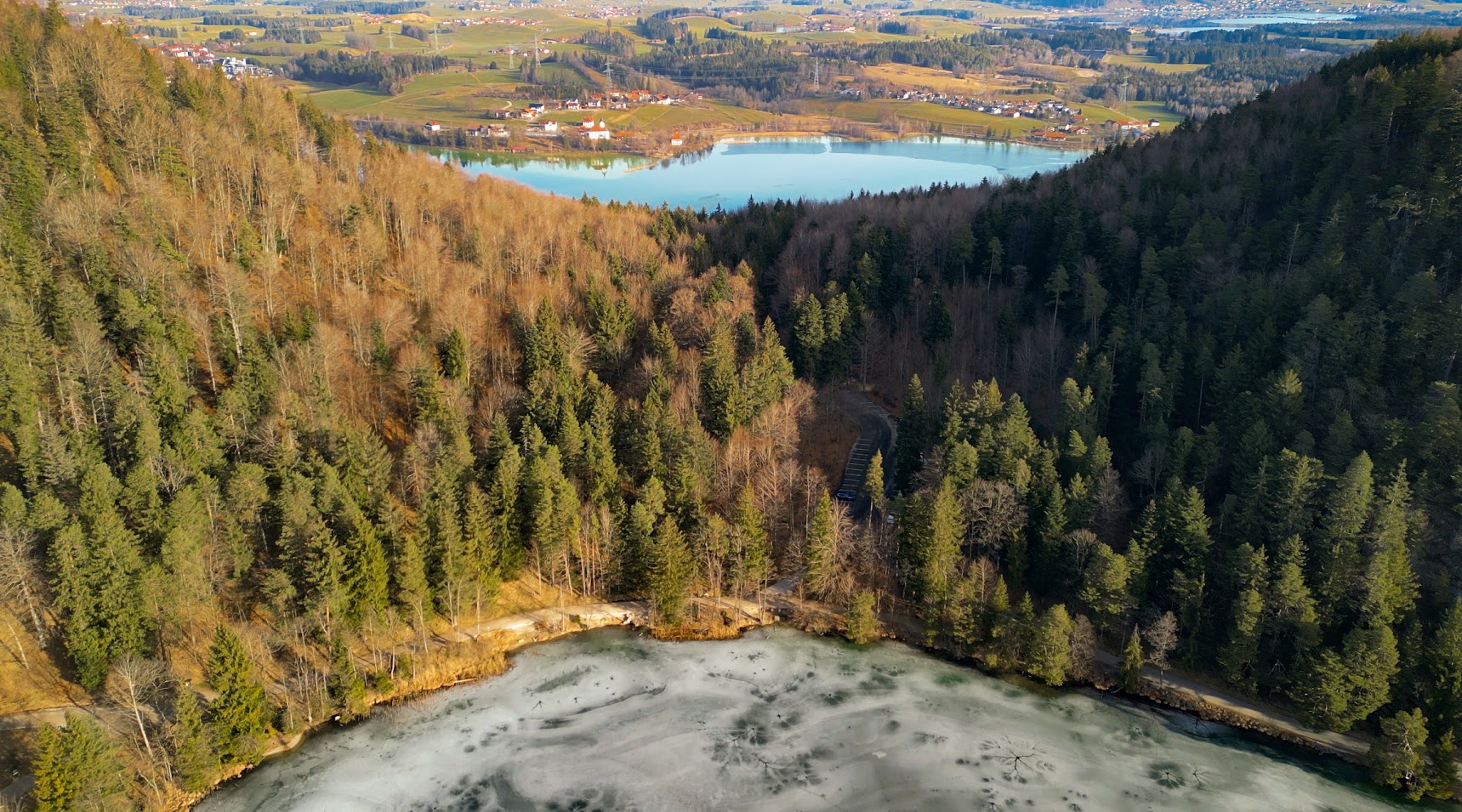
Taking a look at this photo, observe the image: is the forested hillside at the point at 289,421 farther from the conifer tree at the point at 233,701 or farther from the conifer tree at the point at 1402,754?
the conifer tree at the point at 1402,754

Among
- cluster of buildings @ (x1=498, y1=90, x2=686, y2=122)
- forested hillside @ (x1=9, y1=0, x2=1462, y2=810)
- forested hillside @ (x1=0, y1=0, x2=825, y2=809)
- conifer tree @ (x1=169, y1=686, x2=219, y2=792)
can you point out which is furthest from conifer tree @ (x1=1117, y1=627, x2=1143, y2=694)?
cluster of buildings @ (x1=498, y1=90, x2=686, y2=122)

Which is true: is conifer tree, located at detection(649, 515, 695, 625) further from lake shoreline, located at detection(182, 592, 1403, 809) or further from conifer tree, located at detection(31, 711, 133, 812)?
conifer tree, located at detection(31, 711, 133, 812)

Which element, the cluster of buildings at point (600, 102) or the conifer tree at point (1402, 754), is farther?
the cluster of buildings at point (600, 102)

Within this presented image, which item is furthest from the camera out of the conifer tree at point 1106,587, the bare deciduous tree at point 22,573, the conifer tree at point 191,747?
the conifer tree at point 1106,587

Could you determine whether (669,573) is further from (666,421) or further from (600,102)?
(600,102)

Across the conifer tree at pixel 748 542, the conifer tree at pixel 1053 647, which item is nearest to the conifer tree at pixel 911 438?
the conifer tree at pixel 748 542

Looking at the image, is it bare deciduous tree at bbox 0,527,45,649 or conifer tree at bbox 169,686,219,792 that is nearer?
conifer tree at bbox 169,686,219,792

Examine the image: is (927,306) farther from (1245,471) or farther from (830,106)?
(830,106)
